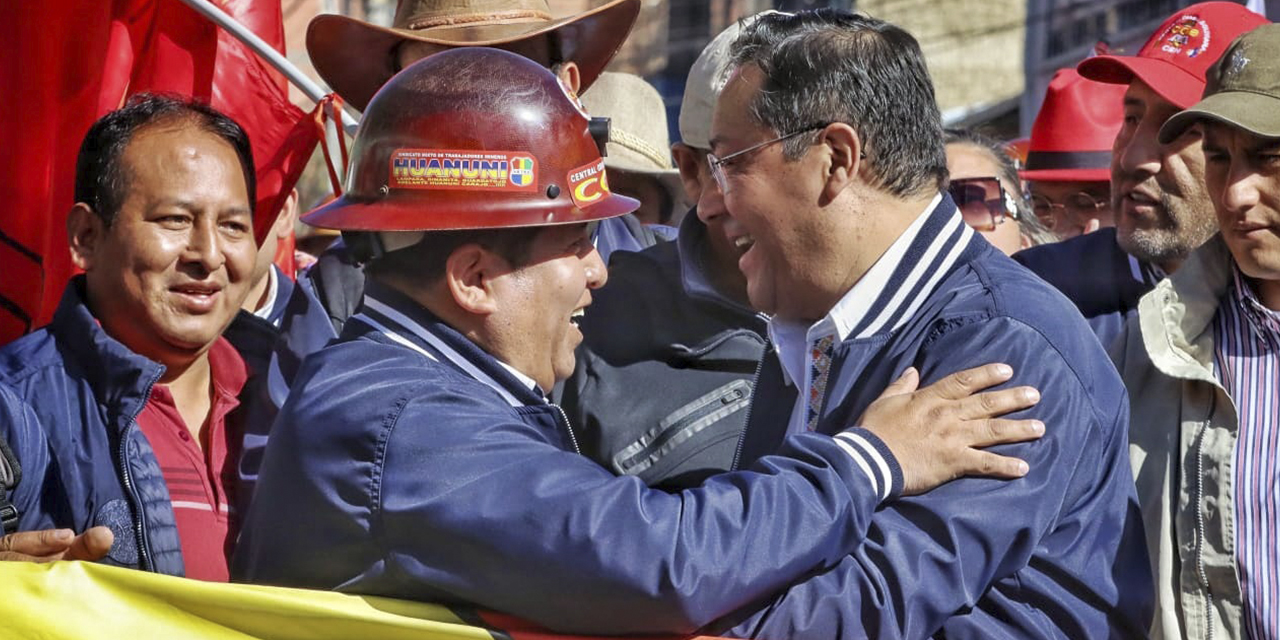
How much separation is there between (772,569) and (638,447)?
1389 mm

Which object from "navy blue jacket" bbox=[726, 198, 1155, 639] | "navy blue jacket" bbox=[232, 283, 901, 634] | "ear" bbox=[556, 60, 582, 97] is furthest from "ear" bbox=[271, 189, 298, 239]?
"navy blue jacket" bbox=[726, 198, 1155, 639]

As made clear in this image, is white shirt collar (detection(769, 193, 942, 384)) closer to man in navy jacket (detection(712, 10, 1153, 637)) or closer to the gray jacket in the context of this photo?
man in navy jacket (detection(712, 10, 1153, 637))

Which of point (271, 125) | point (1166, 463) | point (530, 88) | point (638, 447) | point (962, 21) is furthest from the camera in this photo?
point (962, 21)

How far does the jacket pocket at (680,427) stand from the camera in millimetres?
4016

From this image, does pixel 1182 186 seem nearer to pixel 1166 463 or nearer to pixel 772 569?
pixel 1166 463

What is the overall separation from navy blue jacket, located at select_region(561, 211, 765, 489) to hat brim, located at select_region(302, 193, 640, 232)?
105 cm

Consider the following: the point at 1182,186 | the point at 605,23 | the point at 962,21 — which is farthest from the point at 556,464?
the point at 962,21

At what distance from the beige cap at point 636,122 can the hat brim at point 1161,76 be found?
1512 millimetres

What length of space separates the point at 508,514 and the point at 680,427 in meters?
1.41

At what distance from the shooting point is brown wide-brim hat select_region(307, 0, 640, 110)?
15.3 feet

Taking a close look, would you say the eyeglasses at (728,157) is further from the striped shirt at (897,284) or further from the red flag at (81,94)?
the red flag at (81,94)

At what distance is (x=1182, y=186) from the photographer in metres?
4.72

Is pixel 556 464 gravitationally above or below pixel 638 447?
above

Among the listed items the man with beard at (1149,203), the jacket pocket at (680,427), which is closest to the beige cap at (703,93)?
the jacket pocket at (680,427)
